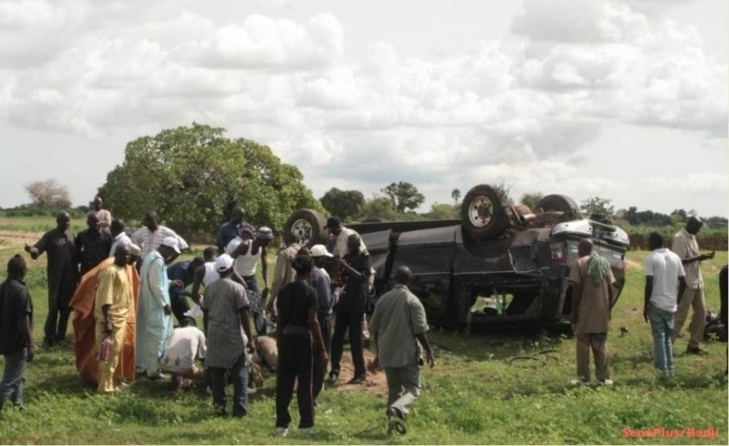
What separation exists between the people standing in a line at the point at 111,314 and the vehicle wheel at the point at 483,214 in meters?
5.49

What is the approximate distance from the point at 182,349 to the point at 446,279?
4.81 metres

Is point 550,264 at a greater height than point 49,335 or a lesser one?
greater

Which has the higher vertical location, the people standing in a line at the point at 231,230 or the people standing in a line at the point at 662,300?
the people standing in a line at the point at 231,230

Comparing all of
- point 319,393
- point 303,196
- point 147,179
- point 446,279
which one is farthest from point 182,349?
point 303,196

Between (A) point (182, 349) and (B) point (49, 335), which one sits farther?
(B) point (49, 335)

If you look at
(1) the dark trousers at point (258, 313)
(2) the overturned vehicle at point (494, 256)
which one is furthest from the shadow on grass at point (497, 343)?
(1) the dark trousers at point (258, 313)

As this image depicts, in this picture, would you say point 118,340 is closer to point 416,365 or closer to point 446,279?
point 416,365

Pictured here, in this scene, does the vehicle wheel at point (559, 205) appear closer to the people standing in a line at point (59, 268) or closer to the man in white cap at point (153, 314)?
the man in white cap at point (153, 314)

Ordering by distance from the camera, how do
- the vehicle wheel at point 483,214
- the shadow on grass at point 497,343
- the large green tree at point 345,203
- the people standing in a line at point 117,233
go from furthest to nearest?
the large green tree at point 345,203 < the vehicle wheel at point 483,214 < the shadow on grass at point 497,343 < the people standing in a line at point 117,233

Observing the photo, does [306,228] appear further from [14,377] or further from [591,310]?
[14,377]

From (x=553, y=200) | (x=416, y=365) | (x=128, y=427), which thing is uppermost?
(x=553, y=200)

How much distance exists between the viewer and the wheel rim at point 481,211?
1481cm

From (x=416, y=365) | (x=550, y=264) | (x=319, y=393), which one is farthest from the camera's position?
(x=550, y=264)

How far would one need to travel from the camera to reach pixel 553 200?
1573 centimetres
